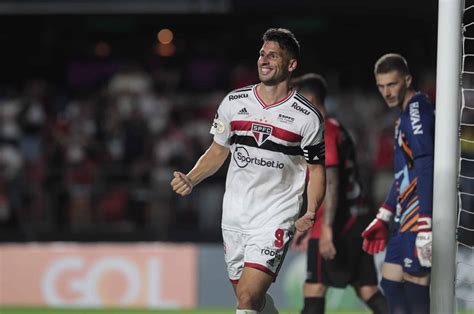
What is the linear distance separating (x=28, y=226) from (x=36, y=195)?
0.44 m

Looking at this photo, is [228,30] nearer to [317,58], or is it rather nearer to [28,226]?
[317,58]

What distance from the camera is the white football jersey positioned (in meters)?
6.58

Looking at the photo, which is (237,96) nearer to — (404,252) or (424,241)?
(424,241)

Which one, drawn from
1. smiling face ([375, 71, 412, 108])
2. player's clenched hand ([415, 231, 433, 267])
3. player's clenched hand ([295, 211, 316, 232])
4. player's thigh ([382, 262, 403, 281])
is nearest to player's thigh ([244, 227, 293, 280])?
→ player's clenched hand ([295, 211, 316, 232])

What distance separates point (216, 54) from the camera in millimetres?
17953

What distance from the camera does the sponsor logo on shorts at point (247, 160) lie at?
21.7 ft

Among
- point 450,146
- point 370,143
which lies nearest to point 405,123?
point 450,146

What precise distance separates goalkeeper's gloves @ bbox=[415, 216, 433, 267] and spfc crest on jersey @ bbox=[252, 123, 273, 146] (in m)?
1.26

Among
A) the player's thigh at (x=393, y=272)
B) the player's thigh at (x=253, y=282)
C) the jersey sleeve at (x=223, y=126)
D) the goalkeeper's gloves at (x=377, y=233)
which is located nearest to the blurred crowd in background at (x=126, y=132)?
the goalkeeper's gloves at (x=377, y=233)

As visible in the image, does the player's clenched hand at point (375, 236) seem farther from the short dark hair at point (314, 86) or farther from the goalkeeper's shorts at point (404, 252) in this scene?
the short dark hair at point (314, 86)

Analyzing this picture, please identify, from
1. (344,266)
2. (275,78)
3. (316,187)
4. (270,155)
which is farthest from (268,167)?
(344,266)

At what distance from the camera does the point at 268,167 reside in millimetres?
6609

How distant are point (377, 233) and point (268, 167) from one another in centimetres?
148

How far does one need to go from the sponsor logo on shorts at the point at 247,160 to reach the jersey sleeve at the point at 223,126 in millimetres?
122
